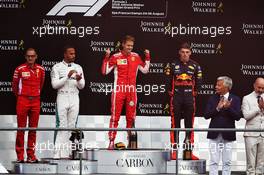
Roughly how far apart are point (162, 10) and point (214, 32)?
36.9 inches

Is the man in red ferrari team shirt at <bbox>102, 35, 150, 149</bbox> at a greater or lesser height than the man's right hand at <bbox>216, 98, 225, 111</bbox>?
greater

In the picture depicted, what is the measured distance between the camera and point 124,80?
15133 millimetres

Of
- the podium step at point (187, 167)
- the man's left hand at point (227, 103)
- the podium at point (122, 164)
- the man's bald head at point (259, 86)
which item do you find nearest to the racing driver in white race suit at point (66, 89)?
the podium at point (122, 164)

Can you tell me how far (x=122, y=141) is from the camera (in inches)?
607

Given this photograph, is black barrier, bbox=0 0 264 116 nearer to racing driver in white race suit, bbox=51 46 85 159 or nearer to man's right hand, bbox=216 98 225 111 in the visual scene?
racing driver in white race suit, bbox=51 46 85 159

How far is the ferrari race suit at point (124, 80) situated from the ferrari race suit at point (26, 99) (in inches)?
45.9

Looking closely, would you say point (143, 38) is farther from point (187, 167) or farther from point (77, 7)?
point (187, 167)

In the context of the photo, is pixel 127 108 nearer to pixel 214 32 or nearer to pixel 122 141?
pixel 122 141

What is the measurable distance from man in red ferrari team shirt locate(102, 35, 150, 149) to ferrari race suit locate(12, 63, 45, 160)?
3.83 ft

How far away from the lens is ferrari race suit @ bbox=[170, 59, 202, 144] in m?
14.7

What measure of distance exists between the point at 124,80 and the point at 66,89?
0.95 metres
